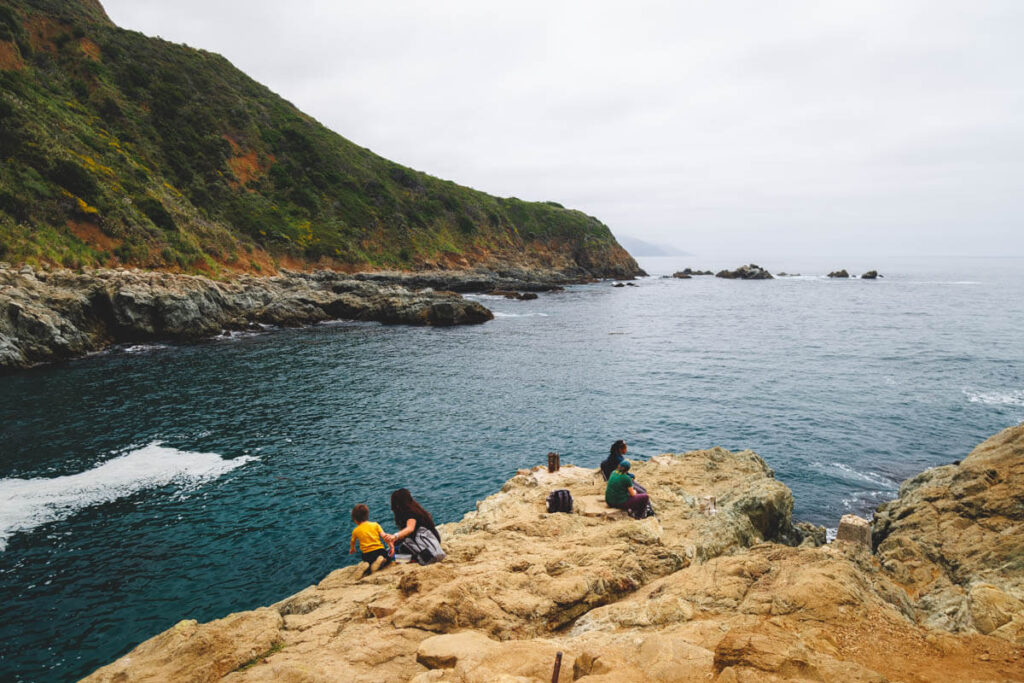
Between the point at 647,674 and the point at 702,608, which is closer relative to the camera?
the point at 647,674

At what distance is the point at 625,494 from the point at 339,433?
58.5ft

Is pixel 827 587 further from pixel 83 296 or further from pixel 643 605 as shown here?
pixel 83 296

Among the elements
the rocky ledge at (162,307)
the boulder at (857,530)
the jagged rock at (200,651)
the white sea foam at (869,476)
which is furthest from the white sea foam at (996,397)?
the rocky ledge at (162,307)

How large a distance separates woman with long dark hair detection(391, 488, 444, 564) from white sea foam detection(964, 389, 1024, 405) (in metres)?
36.6

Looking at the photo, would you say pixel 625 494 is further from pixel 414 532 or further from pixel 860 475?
pixel 860 475

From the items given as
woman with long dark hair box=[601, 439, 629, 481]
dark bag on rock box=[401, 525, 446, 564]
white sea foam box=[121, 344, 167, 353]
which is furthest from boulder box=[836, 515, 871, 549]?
white sea foam box=[121, 344, 167, 353]

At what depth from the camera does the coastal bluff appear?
609 cm

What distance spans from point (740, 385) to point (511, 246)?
335 ft

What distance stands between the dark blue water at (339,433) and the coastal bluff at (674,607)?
6.02 meters

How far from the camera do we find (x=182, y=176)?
77.9 metres

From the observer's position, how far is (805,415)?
93.4 feet

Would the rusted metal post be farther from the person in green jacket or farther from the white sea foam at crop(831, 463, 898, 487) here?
the white sea foam at crop(831, 463, 898, 487)

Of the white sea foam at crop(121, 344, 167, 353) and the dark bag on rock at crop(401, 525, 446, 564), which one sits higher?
the white sea foam at crop(121, 344, 167, 353)

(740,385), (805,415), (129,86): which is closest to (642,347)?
(740,385)
